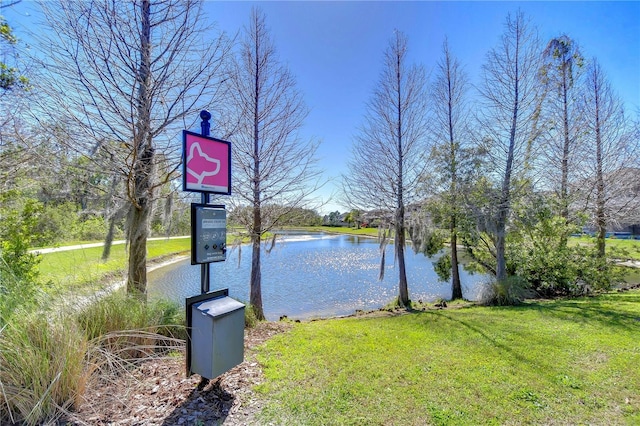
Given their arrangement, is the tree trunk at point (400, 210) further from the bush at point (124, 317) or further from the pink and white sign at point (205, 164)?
the bush at point (124, 317)

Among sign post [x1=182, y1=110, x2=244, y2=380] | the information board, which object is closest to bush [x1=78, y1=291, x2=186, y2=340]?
sign post [x1=182, y1=110, x2=244, y2=380]

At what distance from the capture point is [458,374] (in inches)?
106

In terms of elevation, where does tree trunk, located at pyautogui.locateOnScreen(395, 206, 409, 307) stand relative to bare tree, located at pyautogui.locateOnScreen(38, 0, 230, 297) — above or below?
below

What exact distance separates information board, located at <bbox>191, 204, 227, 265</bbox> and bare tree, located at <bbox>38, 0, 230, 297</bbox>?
4.03 feet

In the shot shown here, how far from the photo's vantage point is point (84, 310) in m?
2.40

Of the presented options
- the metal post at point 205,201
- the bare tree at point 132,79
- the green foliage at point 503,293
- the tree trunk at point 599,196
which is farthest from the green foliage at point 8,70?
the tree trunk at point 599,196

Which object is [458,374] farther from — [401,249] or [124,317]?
[401,249]

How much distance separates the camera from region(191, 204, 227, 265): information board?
234 cm

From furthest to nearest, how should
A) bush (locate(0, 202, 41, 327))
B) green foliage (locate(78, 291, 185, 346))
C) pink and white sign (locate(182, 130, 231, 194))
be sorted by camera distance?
bush (locate(0, 202, 41, 327)) < green foliage (locate(78, 291, 185, 346)) < pink and white sign (locate(182, 130, 231, 194))

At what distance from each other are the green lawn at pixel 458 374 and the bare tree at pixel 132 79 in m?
2.45

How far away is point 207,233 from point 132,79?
2.06 m

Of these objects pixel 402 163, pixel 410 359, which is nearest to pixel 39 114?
pixel 410 359

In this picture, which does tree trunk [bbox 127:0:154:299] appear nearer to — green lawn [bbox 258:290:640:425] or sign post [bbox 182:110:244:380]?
sign post [bbox 182:110:244:380]

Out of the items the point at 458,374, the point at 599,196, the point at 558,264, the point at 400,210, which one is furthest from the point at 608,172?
the point at 458,374
